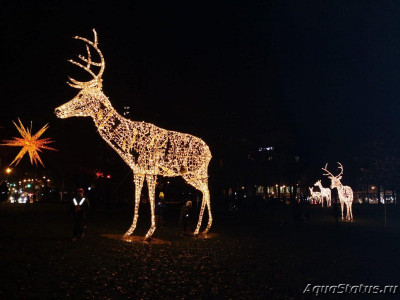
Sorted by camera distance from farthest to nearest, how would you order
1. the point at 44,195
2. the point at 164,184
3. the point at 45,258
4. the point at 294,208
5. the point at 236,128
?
the point at 44,195 → the point at 164,184 → the point at 236,128 → the point at 294,208 → the point at 45,258

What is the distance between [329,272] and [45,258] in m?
6.36

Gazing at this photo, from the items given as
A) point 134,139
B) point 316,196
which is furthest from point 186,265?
point 316,196

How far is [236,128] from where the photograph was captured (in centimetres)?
3002

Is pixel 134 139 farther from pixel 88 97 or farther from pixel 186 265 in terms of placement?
pixel 186 265

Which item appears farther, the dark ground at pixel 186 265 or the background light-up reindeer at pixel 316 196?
the background light-up reindeer at pixel 316 196

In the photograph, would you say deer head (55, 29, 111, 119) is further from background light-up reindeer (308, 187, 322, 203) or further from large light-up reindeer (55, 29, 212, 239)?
background light-up reindeer (308, 187, 322, 203)

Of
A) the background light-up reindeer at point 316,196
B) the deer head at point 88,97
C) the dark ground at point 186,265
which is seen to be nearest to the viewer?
the dark ground at point 186,265

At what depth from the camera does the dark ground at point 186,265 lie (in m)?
7.12

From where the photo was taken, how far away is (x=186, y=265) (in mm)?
9469

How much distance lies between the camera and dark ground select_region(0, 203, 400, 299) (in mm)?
7117

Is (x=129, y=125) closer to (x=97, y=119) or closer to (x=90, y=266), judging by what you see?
(x=97, y=119)

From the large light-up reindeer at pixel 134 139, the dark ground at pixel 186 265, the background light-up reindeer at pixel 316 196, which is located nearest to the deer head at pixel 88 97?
the large light-up reindeer at pixel 134 139

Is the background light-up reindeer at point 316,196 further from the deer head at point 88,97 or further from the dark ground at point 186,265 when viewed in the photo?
the deer head at point 88,97

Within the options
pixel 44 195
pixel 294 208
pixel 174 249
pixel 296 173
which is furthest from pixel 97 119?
pixel 296 173
